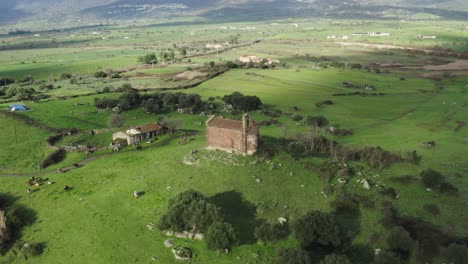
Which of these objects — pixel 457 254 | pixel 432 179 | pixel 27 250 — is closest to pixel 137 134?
pixel 27 250

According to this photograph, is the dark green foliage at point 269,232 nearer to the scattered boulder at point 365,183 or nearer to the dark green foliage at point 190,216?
the dark green foliage at point 190,216

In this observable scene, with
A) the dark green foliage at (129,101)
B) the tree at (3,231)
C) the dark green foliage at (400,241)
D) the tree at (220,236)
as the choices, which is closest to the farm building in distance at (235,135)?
the tree at (220,236)

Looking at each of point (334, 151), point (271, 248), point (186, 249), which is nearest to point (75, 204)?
point (186, 249)

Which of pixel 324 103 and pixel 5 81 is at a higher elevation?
pixel 5 81

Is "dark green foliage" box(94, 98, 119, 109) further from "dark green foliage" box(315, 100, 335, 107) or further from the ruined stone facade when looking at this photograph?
"dark green foliage" box(315, 100, 335, 107)

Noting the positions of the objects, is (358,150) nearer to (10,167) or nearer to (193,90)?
(10,167)

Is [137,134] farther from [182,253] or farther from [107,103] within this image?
[182,253]
